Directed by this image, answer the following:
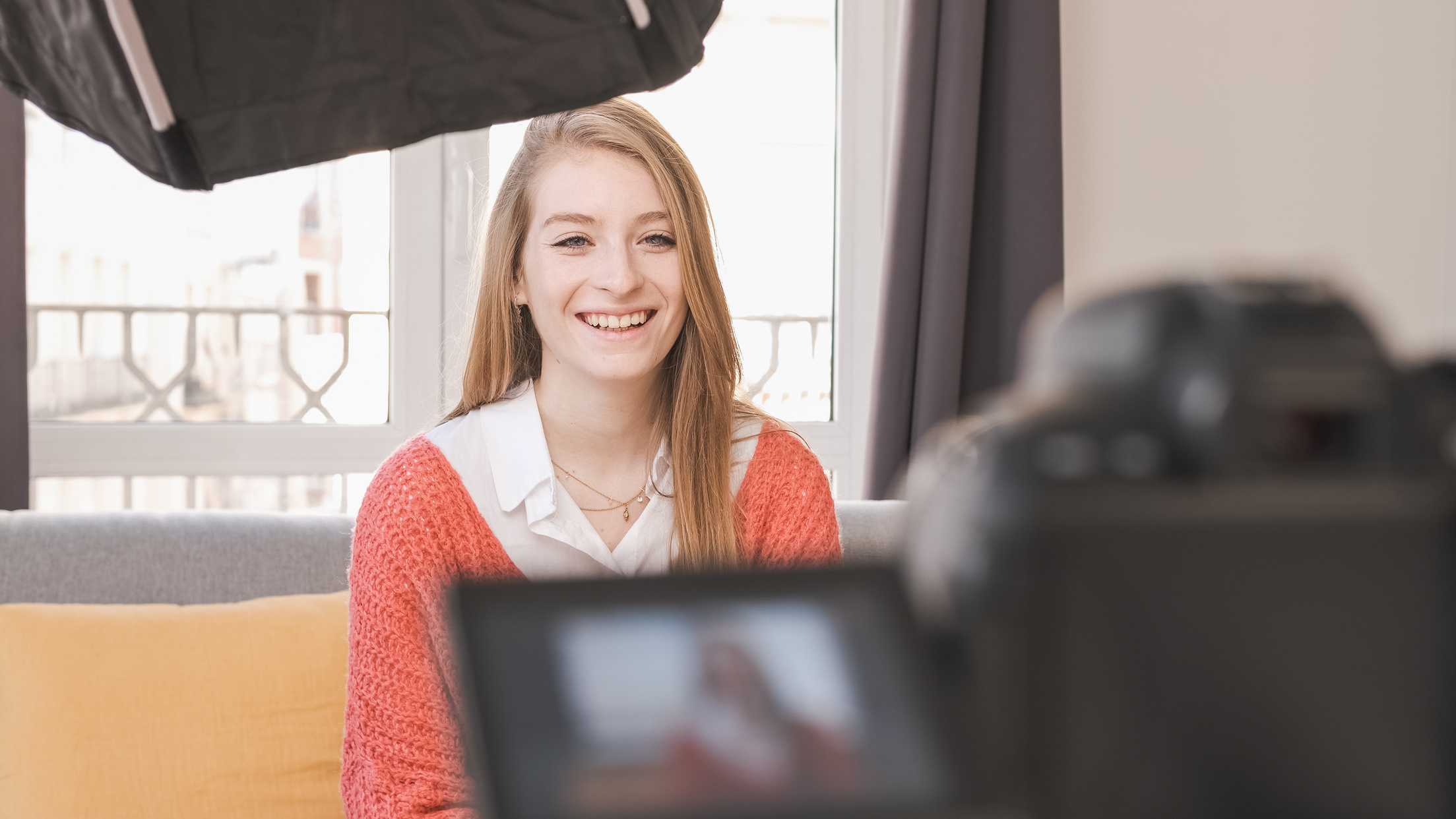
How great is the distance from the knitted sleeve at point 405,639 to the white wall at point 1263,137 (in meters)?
1.69

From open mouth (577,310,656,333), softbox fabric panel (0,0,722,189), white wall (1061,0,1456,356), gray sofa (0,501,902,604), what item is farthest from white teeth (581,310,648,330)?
white wall (1061,0,1456,356)

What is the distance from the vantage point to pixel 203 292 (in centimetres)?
228

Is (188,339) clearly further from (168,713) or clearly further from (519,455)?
(519,455)

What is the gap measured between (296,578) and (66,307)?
1.07 metres

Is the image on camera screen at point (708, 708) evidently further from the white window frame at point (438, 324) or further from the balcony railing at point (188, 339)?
the balcony railing at point (188, 339)

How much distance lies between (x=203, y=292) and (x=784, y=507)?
5.06ft

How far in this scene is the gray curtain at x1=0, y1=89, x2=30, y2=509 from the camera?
1.88 m

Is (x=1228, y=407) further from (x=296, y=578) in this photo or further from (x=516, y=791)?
(x=296, y=578)

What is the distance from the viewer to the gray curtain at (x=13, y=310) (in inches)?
74.2

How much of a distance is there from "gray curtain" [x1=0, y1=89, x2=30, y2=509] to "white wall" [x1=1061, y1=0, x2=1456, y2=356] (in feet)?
6.66

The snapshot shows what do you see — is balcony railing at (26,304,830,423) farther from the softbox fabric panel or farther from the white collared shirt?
the softbox fabric panel

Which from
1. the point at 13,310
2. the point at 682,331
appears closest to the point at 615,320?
the point at 682,331

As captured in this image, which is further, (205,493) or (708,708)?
(205,493)

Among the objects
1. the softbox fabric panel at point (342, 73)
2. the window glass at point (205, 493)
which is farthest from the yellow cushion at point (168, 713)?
the softbox fabric panel at point (342, 73)
